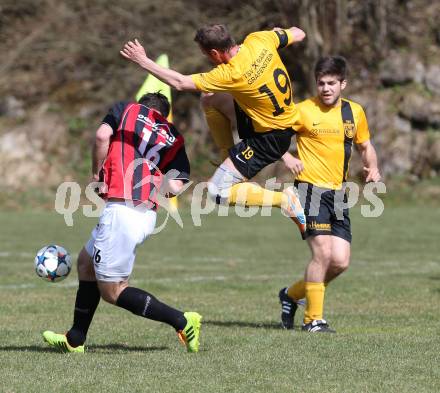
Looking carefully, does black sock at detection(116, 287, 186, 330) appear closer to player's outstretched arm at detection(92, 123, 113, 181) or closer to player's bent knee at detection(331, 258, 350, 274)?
player's outstretched arm at detection(92, 123, 113, 181)

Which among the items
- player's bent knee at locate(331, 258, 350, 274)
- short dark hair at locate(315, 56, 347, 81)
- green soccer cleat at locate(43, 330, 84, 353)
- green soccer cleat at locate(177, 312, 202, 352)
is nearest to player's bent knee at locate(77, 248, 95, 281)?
green soccer cleat at locate(43, 330, 84, 353)

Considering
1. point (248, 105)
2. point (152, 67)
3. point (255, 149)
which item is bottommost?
point (255, 149)

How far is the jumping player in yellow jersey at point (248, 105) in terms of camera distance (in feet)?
22.9

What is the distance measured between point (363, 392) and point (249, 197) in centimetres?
278

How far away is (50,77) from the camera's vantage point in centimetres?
3000

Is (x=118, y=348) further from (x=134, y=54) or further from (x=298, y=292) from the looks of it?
(x=134, y=54)

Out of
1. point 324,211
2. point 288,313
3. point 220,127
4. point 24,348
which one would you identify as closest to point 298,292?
point 288,313

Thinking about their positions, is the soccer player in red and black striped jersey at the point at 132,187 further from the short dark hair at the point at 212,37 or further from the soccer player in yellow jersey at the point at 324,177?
the soccer player in yellow jersey at the point at 324,177

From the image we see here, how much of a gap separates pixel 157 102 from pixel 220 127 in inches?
53.3

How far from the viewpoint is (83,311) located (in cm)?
671

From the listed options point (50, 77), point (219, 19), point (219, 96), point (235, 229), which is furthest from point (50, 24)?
point (219, 96)

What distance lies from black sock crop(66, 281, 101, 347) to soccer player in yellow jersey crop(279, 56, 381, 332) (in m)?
1.83

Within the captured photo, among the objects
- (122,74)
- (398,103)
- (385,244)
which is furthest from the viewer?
(122,74)

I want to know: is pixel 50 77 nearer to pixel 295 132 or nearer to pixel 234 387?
pixel 295 132
